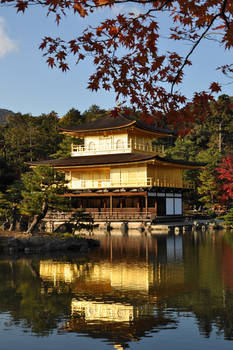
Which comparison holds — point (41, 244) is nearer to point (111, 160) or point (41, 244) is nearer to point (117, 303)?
point (117, 303)

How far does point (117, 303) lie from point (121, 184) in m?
28.7

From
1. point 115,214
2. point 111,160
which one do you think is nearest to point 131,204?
point 115,214

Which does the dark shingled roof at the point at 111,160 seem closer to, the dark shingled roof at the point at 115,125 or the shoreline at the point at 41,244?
the dark shingled roof at the point at 115,125

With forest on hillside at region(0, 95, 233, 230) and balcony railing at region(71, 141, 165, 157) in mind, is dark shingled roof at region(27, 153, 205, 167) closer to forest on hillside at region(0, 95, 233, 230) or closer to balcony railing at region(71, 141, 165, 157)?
balcony railing at region(71, 141, 165, 157)

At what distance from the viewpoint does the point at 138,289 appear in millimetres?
12461

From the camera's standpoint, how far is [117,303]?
35.5 ft

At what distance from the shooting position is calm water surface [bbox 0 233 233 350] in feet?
27.2

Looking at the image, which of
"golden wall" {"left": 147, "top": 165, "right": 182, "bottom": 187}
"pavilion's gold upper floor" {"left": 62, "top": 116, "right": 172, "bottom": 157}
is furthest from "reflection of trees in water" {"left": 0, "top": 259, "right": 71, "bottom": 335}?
"pavilion's gold upper floor" {"left": 62, "top": 116, "right": 172, "bottom": 157}

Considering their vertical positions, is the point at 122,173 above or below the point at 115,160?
below

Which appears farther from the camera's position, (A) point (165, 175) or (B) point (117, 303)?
(A) point (165, 175)

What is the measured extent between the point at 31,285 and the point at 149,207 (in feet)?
90.6

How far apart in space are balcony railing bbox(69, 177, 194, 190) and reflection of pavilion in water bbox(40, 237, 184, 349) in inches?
641

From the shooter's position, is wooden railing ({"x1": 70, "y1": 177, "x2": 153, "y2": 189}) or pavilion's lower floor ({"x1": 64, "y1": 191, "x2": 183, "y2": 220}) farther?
pavilion's lower floor ({"x1": 64, "y1": 191, "x2": 183, "y2": 220})

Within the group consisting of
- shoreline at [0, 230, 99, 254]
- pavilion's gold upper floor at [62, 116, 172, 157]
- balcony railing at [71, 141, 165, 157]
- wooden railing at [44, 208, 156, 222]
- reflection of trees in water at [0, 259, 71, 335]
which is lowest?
reflection of trees in water at [0, 259, 71, 335]
